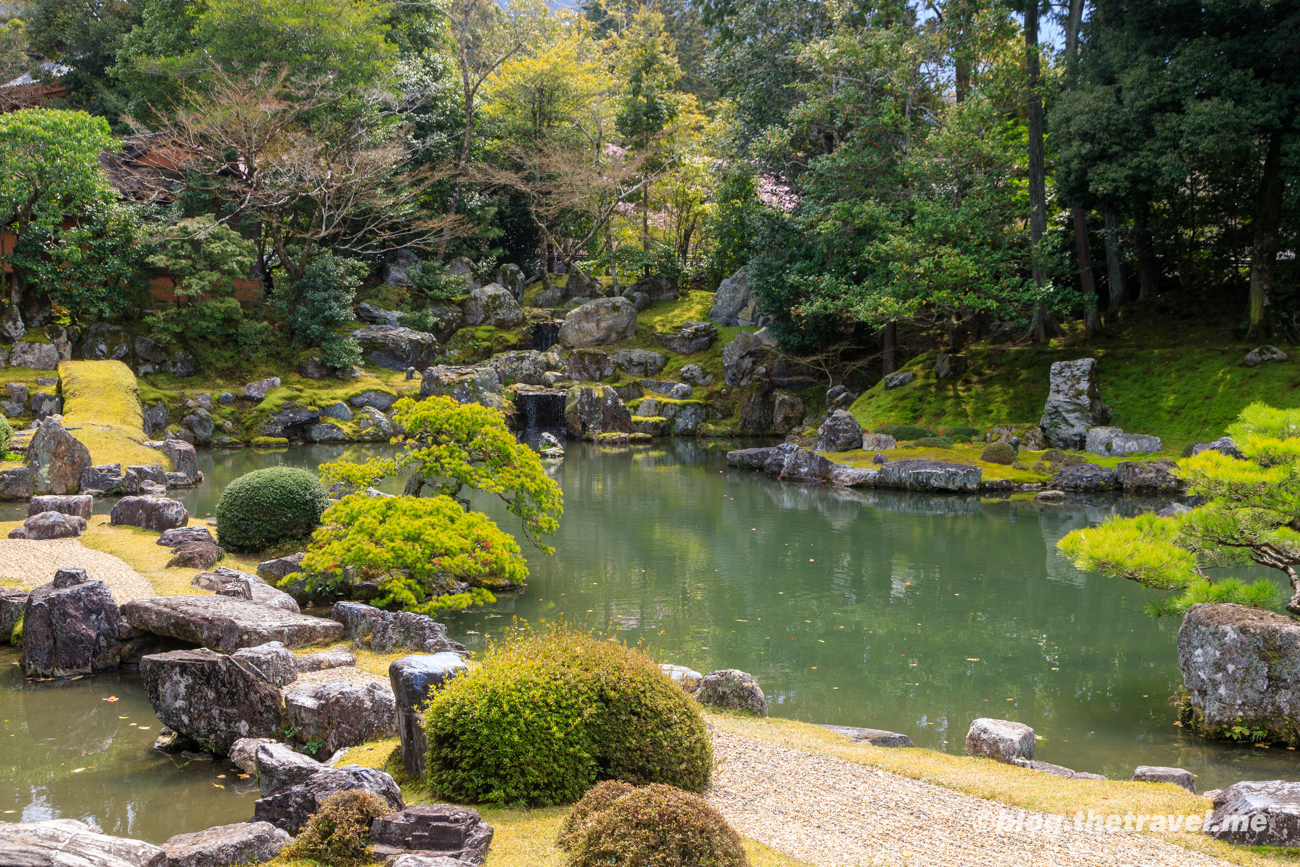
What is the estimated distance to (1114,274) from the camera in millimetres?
26672

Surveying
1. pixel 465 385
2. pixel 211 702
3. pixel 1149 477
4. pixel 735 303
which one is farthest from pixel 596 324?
pixel 211 702

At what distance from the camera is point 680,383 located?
113 ft

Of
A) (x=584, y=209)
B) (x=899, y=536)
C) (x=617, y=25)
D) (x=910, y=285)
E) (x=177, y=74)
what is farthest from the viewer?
(x=617, y=25)

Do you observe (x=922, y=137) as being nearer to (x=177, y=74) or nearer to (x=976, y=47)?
(x=976, y=47)

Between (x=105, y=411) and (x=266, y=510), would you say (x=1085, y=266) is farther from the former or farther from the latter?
(x=105, y=411)

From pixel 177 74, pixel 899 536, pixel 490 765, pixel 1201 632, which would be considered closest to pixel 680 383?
pixel 899 536

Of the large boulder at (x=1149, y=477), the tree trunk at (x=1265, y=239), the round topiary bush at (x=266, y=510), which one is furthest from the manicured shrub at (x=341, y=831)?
the tree trunk at (x=1265, y=239)

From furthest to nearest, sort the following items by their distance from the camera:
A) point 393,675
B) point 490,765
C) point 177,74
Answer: point 177,74
point 393,675
point 490,765

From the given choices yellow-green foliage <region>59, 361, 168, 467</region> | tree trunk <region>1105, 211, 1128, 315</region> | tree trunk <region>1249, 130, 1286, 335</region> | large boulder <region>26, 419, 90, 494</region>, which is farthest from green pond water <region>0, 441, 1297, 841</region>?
tree trunk <region>1105, 211, 1128, 315</region>

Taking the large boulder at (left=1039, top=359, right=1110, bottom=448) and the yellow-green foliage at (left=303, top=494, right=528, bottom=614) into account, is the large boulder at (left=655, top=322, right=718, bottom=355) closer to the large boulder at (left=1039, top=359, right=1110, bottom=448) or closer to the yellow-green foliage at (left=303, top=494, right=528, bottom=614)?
the large boulder at (left=1039, top=359, right=1110, bottom=448)

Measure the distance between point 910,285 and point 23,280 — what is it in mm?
27970

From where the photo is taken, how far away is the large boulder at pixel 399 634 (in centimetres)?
859

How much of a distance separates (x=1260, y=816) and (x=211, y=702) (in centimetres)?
710

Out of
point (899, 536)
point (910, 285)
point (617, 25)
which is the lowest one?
point (899, 536)
